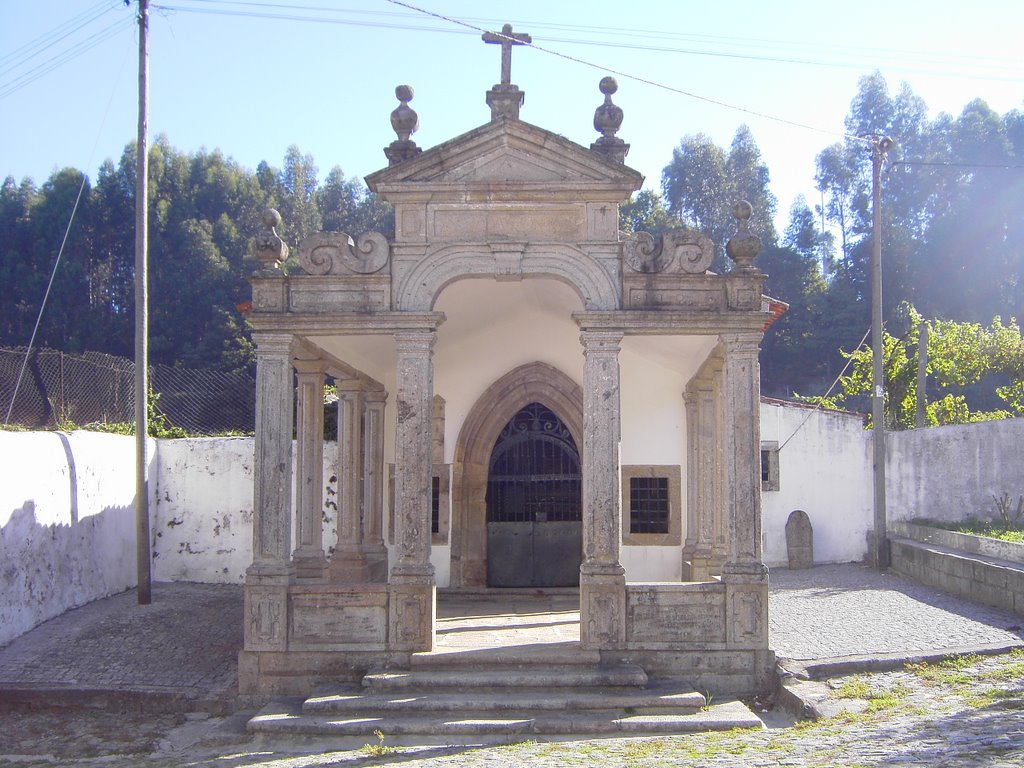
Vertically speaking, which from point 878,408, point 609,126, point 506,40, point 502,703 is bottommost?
point 502,703

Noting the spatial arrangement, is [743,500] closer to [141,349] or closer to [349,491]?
[349,491]

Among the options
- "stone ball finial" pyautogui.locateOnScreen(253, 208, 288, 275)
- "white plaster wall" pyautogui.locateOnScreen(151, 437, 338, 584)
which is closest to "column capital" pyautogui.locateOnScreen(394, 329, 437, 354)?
"stone ball finial" pyautogui.locateOnScreen(253, 208, 288, 275)

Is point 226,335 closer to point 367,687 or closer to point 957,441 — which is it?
point 957,441

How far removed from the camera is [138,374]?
40.2ft

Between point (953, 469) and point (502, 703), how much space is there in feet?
36.4

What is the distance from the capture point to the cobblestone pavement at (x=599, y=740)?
6.31 m

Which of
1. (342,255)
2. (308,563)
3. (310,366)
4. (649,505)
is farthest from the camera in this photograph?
(649,505)

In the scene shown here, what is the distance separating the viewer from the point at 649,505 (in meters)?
12.2

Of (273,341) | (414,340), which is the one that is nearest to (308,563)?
(273,341)

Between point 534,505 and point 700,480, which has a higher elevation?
point 700,480

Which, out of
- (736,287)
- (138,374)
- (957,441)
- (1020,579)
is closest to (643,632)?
(736,287)

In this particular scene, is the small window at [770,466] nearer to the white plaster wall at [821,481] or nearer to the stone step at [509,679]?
the white plaster wall at [821,481]

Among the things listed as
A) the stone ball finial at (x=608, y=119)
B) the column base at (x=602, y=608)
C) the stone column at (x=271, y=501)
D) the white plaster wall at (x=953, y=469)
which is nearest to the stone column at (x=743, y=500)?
the column base at (x=602, y=608)

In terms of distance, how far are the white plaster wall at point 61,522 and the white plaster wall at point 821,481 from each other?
30.7ft
